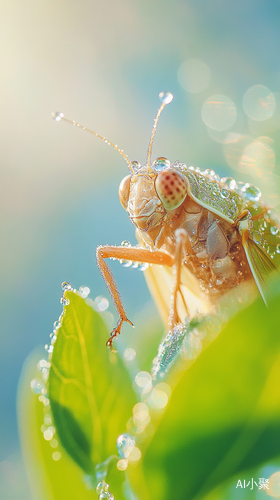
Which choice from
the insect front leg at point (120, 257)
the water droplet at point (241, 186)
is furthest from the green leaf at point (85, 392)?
the water droplet at point (241, 186)

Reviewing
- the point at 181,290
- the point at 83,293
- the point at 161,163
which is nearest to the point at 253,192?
the point at 161,163

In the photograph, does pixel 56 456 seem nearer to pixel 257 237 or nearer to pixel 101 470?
pixel 101 470

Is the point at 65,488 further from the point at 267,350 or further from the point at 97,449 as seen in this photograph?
the point at 267,350

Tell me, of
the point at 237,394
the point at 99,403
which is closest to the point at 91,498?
the point at 99,403

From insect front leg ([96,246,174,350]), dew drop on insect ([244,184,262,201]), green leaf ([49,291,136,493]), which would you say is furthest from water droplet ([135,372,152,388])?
dew drop on insect ([244,184,262,201])

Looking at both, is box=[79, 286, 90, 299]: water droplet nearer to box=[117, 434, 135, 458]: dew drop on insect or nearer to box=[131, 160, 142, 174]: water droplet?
box=[117, 434, 135, 458]: dew drop on insect

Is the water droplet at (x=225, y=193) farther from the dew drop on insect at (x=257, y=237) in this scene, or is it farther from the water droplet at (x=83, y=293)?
the water droplet at (x=83, y=293)
